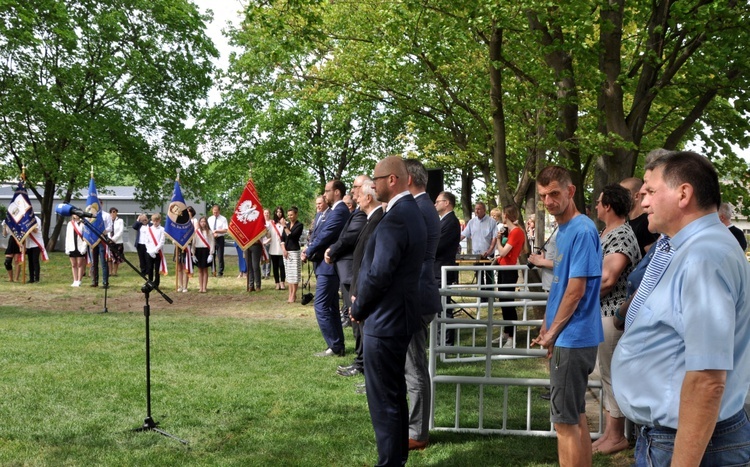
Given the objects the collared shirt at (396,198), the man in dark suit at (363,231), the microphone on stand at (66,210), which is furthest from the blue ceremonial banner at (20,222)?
the collared shirt at (396,198)

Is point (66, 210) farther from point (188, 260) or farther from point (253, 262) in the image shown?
point (253, 262)

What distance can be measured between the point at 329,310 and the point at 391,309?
481cm

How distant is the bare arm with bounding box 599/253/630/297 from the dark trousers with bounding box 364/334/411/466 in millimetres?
1459

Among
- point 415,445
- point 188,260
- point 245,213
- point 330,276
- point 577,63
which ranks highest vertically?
point 577,63

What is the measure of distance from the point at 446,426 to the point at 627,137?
7359 millimetres

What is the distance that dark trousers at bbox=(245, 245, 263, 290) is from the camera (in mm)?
18594

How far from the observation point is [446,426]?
6.43 m

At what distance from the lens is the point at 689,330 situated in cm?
218

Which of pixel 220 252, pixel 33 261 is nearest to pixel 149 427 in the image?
pixel 33 261

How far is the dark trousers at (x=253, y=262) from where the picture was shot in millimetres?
18594

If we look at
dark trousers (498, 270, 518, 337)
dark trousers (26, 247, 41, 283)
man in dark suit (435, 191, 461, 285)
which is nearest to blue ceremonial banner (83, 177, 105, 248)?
dark trousers (26, 247, 41, 283)

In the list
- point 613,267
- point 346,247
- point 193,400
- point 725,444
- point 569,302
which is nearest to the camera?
point 725,444

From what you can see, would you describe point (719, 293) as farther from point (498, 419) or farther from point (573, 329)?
point (498, 419)

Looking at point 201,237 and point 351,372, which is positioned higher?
point 201,237
